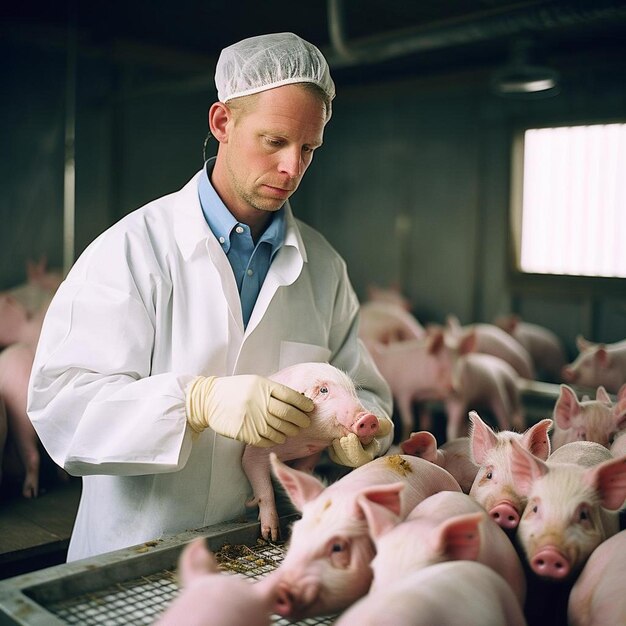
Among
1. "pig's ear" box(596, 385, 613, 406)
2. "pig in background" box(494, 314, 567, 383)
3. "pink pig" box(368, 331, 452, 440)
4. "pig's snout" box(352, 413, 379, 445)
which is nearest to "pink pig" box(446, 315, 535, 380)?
"pig in background" box(494, 314, 567, 383)

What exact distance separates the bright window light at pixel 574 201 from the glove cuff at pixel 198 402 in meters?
3.83

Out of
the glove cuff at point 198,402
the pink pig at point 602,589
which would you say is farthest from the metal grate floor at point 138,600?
the pink pig at point 602,589

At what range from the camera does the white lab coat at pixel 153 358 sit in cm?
151

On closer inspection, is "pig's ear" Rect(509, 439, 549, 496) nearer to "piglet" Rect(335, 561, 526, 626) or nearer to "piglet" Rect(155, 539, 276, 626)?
"piglet" Rect(335, 561, 526, 626)

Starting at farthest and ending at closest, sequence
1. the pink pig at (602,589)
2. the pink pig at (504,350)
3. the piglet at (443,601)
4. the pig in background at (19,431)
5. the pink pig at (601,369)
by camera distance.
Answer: the pink pig at (504,350) → the pink pig at (601,369) → the pig in background at (19,431) → the pink pig at (602,589) → the piglet at (443,601)

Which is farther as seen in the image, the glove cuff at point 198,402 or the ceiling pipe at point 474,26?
the ceiling pipe at point 474,26

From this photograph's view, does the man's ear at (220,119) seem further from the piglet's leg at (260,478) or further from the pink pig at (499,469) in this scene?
the pink pig at (499,469)

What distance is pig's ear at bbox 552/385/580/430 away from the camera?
5.69ft

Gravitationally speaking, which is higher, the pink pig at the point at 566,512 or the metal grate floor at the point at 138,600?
the pink pig at the point at 566,512

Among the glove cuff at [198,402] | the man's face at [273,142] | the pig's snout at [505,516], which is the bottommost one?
the pig's snout at [505,516]

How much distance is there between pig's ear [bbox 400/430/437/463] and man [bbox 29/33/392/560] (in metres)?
0.07

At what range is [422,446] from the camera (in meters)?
1.62

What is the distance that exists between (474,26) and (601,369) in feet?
5.16

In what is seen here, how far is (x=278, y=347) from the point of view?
1839mm
